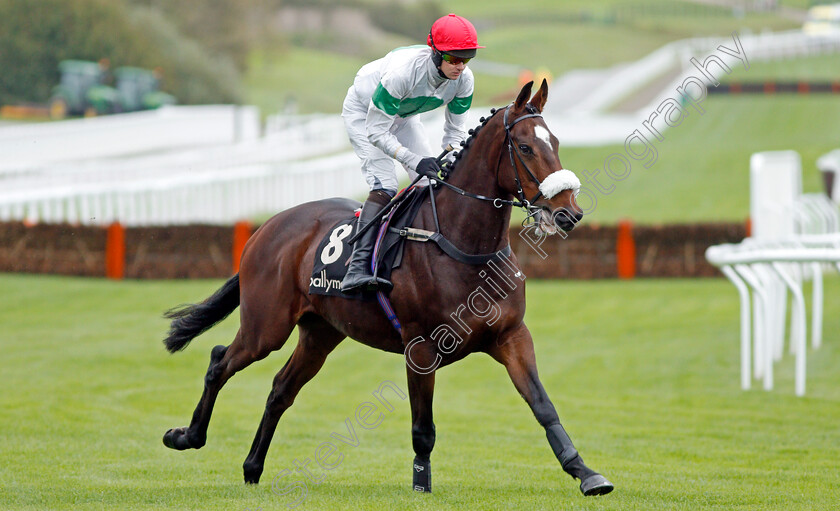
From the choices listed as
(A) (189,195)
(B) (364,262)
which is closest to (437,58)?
(B) (364,262)

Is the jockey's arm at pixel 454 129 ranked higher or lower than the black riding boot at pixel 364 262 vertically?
higher

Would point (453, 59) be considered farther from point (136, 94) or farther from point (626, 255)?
point (136, 94)

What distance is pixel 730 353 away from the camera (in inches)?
479

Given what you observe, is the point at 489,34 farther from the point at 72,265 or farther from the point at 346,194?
the point at 72,265

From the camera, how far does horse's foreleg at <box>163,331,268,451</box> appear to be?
20.5ft

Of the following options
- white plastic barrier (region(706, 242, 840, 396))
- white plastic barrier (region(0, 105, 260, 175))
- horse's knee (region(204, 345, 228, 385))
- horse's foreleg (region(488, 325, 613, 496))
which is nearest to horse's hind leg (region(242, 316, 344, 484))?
horse's knee (region(204, 345, 228, 385))

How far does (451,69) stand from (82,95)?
34389mm

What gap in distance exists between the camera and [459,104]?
5844 mm

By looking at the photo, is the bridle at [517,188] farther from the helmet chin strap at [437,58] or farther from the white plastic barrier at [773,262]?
the white plastic barrier at [773,262]

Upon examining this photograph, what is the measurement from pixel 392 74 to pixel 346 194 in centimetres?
1828

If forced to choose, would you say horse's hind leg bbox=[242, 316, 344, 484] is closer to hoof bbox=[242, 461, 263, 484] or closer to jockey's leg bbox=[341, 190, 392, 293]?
hoof bbox=[242, 461, 263, 484]

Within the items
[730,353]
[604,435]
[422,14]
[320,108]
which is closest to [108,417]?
[604,435]

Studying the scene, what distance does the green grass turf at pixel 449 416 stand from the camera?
5.77m

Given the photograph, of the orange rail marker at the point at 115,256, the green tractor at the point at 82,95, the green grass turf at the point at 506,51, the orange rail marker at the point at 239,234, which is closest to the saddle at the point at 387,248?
the orange rail marker at the point at 239,234
